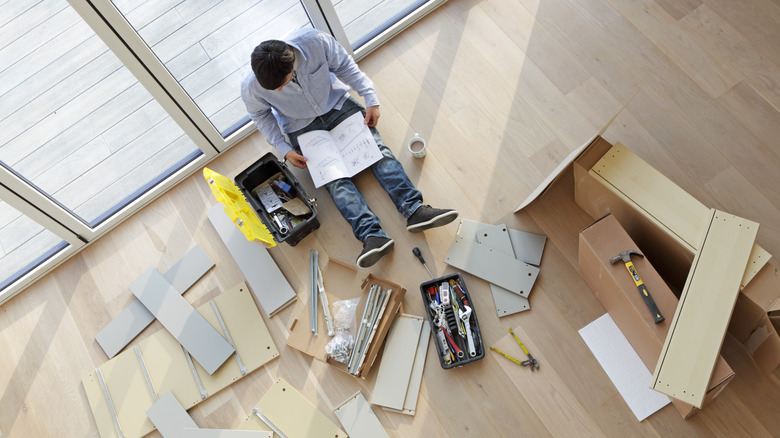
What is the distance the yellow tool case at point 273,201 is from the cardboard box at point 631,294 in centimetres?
119

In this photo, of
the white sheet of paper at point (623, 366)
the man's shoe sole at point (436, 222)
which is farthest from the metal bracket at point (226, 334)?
the white sheet of paper at point (623, 366)

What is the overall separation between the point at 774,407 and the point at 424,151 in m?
1.70

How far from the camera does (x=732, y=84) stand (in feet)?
8.13

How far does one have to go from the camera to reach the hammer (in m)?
1.83

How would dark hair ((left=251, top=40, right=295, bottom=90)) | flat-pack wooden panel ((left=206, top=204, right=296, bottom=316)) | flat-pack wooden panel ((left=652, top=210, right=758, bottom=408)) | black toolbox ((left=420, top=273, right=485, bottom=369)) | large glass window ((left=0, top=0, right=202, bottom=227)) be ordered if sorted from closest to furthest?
flat-pack wooden panel ((left=652, top=210, right=758, bottom=408)), dark hair ((left=251, top=40, right=295, bottom=90)), large glass window ((left=0, top=0, right=202, bottom=227)), black toolbox ((left=420, top=273, right=485, bottom=369)), flat-pack wooden panel ((left=206, top=204, right=296, bottom=316))

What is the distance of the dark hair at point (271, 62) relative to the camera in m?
1.97

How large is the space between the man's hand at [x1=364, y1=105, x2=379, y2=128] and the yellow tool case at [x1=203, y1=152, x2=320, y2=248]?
43 cm

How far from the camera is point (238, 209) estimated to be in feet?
7.54

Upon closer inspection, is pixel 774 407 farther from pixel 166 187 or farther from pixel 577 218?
pixel 166 187

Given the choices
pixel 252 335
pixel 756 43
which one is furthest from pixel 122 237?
pixel 756 43

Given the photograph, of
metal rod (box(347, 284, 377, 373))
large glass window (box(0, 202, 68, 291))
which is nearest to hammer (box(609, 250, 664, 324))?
metal rod (box(347, 284, 377, 373))

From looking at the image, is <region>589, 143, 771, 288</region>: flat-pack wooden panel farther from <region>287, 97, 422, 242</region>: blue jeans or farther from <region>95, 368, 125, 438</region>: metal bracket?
<region>95, 368, 125, 438</region>: metal bracket

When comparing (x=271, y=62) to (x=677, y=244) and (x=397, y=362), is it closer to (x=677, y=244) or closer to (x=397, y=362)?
(x=397, y=362)

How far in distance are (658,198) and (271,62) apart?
147 cm
